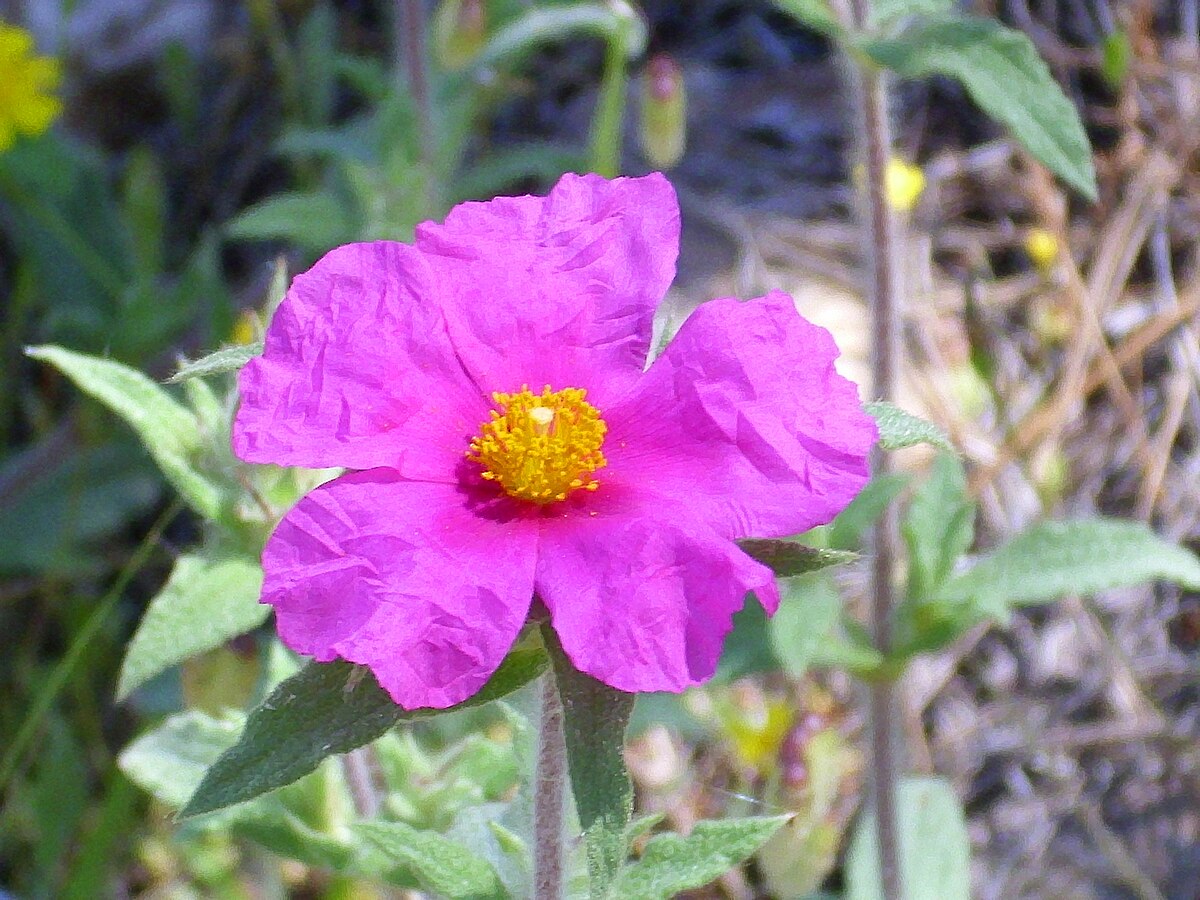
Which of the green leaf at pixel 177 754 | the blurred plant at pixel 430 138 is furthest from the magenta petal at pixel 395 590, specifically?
the blurred plant at pixel 430 138

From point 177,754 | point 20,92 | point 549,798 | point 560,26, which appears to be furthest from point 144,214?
point 549,798

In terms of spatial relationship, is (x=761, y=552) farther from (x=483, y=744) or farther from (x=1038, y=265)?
(x=1038, y=265)

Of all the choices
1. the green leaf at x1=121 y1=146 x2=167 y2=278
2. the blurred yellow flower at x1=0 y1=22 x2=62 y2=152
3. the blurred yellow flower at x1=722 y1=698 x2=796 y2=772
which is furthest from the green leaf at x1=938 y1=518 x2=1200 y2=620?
the blurred yellow flower at x1=0 y1=22 x2=62 y2=152

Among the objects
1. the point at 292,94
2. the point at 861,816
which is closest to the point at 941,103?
the point at 292,94

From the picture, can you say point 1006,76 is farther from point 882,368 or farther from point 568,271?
point 568,271

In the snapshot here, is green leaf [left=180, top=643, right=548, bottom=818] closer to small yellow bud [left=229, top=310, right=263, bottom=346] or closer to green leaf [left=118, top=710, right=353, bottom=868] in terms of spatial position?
small yellow bud [left=229, top=310, right=263, bottom=346]

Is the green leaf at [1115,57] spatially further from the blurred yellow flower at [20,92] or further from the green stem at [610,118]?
the blurred yellow flower at [20,92]
